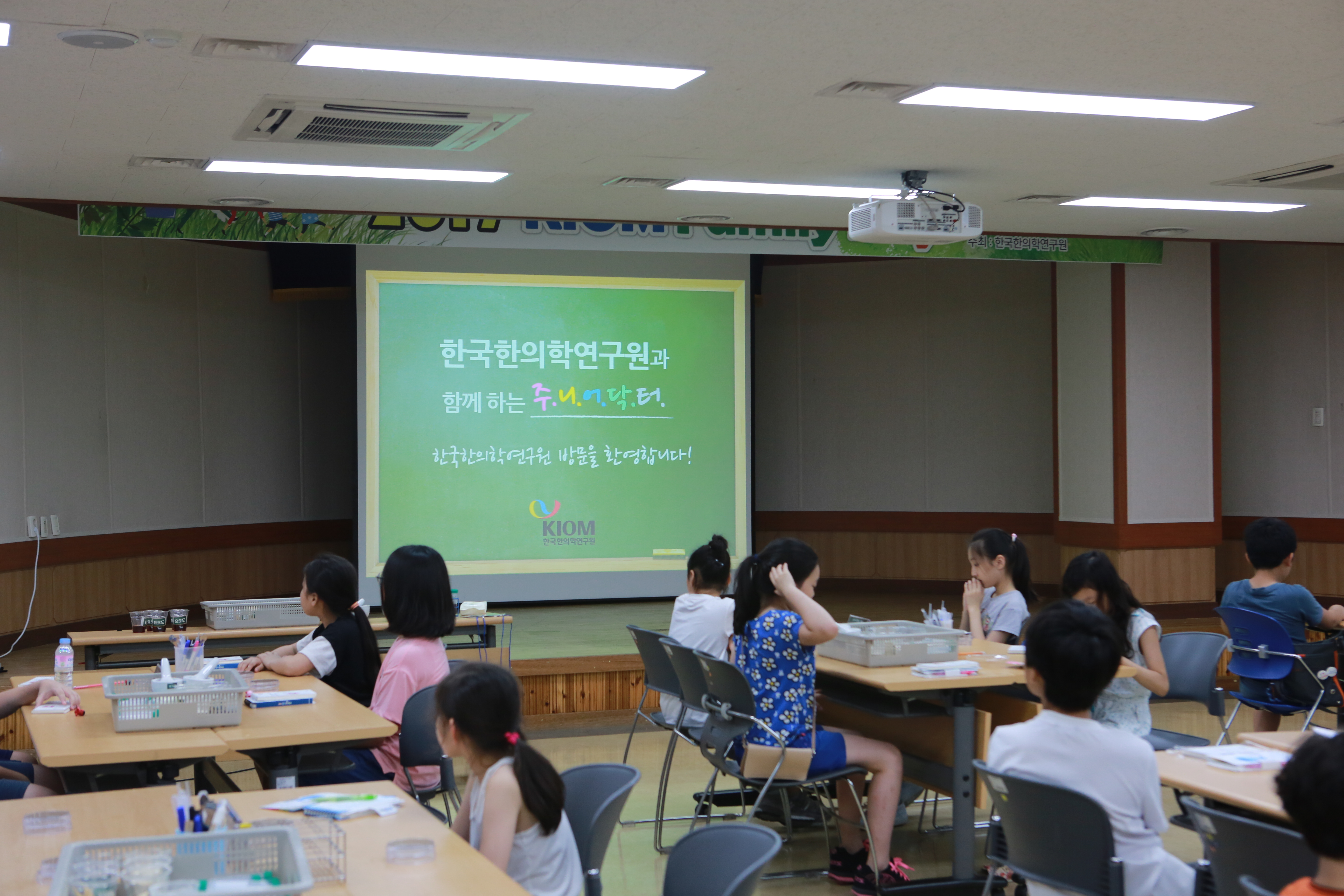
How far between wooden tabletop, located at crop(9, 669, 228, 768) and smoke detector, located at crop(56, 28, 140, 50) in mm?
2090

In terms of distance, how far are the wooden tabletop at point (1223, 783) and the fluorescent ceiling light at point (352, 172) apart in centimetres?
418

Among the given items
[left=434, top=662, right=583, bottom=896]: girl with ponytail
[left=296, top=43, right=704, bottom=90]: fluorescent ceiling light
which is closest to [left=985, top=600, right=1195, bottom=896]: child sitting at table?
[left=434, top=662, right=583, bottom=896]: girl with ponytail

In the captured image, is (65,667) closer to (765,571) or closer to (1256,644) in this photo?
(765,571)

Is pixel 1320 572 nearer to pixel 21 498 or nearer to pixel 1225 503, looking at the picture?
pixel 1225 503

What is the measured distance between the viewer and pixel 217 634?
226 inches

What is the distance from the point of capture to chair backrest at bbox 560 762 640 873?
105 inches

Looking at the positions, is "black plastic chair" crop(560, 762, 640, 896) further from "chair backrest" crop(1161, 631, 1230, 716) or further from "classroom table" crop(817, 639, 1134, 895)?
"chair backrest" crop(1161, 631, 1230, 716)

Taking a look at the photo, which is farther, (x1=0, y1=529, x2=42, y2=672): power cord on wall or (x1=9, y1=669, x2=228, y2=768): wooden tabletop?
(x1=0, y1=529, x2=42, y2=672): power cord on wall

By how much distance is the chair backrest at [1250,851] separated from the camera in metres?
2.26

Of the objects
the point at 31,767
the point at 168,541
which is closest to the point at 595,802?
the point at 31,767

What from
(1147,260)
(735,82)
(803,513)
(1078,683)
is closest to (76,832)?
(1078,683)

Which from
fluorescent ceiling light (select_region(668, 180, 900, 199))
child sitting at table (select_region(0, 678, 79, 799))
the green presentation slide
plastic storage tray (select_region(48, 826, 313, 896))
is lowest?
child sitting at table (select_region(0, 678, 79, 799))

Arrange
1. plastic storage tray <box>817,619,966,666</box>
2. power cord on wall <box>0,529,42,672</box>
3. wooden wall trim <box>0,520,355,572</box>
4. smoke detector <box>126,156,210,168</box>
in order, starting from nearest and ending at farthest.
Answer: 1. plastic storage tray <box>817,619,966,666</box>
2. smoke detector <box>126,156,210,168</box>
3. power cord on wall <box>0,529,42,672</box>
4. wooden wall trim <box>0,520,355,572</box>

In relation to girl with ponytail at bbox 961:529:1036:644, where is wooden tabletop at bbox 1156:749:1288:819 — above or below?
below
